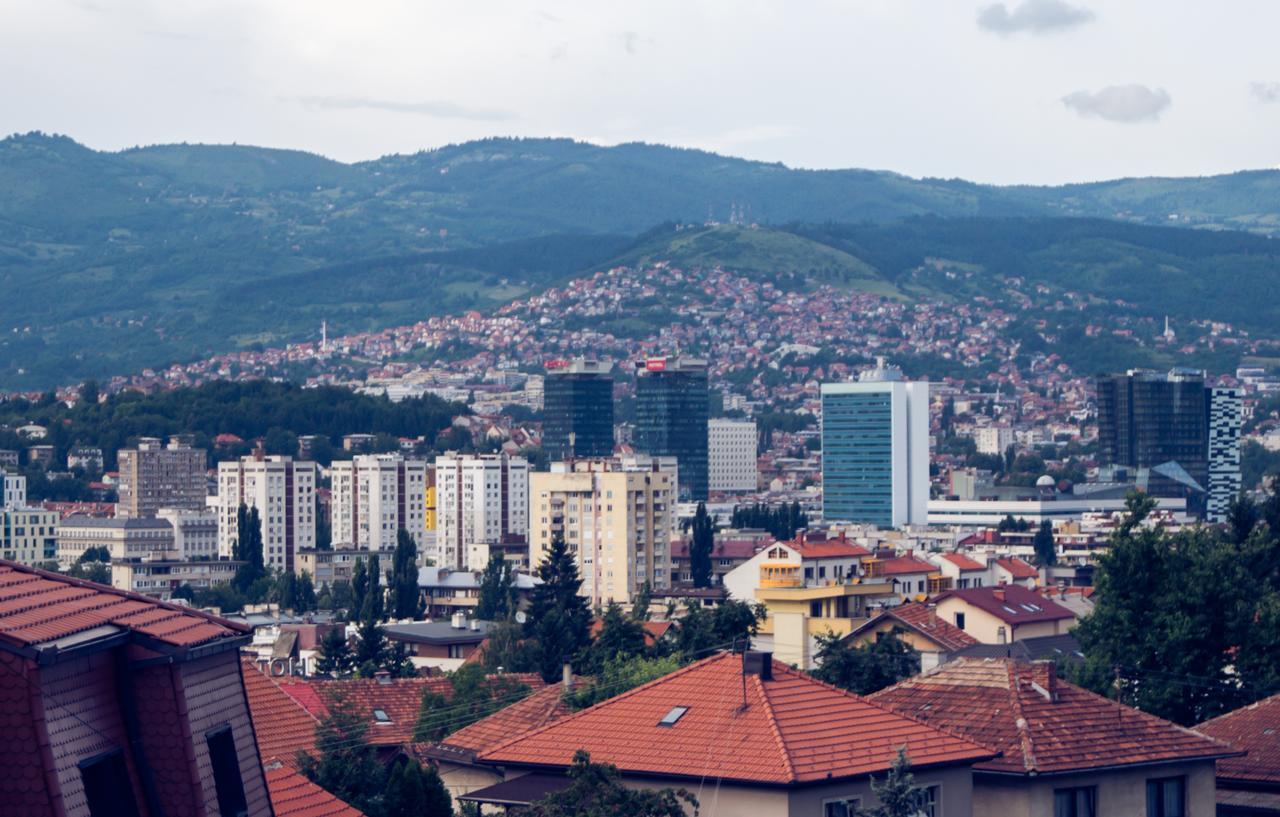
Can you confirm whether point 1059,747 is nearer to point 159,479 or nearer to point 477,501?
point 477,501

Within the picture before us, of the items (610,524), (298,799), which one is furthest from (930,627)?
(610,524)

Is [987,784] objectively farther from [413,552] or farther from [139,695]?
[413,552]

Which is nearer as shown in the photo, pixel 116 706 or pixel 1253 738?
pixel 116 706

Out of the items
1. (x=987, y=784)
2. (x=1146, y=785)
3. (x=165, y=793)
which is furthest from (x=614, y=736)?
(x=165, y=793)

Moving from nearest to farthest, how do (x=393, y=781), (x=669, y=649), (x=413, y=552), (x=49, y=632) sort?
(x=49, y=632) < (x=393, y=781) < (x=669, y=649) < (x=413, y=552)

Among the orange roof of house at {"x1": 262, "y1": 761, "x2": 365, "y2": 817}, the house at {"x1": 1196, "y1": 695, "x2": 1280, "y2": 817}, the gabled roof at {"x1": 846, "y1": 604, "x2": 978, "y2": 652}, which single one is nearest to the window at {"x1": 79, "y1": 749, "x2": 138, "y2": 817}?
the orange roof of house at {"x1": 262, "y1": 761, "x2": 365, "y2": 817}

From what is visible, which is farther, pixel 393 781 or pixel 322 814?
pixel 393 781
